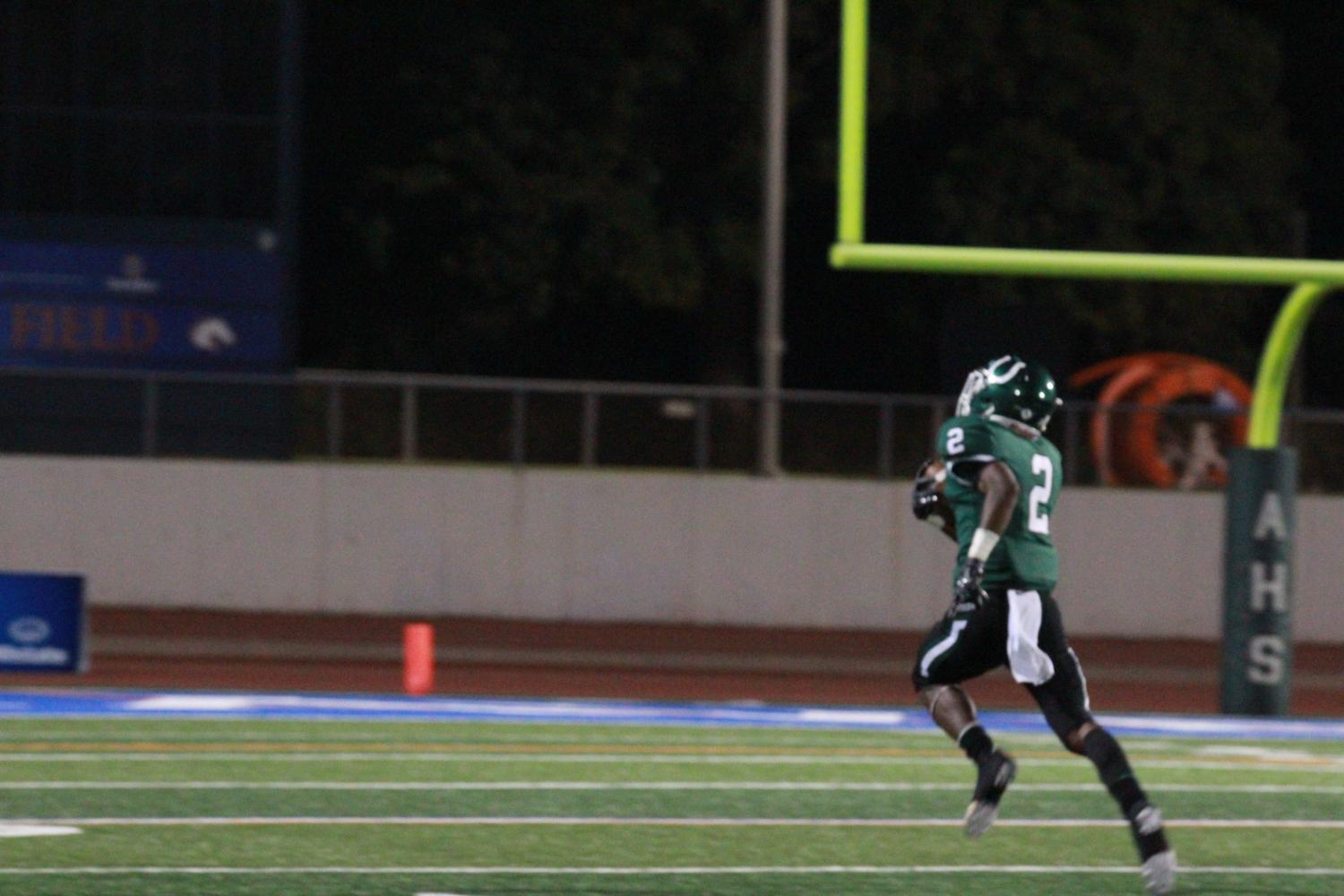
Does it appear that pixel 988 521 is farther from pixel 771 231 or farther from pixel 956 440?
pixel 771 231

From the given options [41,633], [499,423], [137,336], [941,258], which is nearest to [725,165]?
[499,423]

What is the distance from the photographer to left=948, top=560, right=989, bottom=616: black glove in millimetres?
7418

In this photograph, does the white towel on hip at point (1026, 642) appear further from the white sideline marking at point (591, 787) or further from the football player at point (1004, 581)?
the white sideline marking at point (591, 787)

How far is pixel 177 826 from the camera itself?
852cm

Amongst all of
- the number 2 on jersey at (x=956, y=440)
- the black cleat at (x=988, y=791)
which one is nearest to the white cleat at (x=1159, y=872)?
the black cleat at (x=988, y=791)

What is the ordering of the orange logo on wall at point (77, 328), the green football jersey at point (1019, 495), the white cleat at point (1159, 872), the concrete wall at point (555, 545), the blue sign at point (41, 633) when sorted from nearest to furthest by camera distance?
the white cleat at point (1159, 872) < the green football jersey at point (1019, 495) < the blue sign at point (41, 633) < the orange logo on wall at point (77, 328) < the concrete wall at point (555, 545)

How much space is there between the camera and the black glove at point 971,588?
292 inches

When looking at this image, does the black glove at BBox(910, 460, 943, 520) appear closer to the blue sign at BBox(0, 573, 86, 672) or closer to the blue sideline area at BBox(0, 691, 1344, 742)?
the blue sideline area at BBox(0, 691, 1344, 742)

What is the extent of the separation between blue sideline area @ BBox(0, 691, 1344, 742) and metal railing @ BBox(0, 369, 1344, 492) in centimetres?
732

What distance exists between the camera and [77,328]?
71.6ft

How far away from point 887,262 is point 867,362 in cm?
1912

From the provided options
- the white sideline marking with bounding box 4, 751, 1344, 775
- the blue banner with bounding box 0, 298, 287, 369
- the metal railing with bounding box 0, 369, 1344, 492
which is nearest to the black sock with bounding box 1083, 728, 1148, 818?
the white sideline marking with bounding box 4, 751, 1344, 775

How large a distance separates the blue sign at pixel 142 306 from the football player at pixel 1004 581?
48.3 ft

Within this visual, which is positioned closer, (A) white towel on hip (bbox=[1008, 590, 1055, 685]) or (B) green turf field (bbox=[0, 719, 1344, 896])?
(A) white towel on hip (bbox=[1008, 590, 1055, 685])
